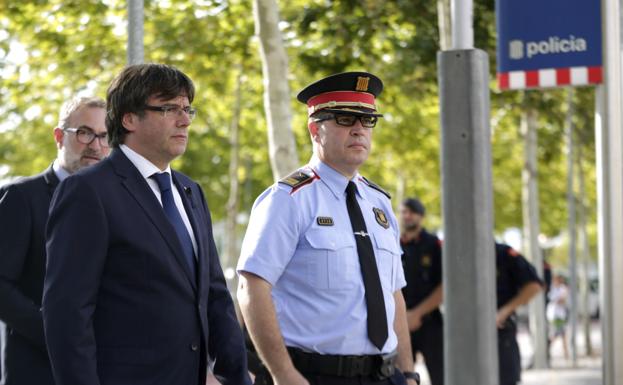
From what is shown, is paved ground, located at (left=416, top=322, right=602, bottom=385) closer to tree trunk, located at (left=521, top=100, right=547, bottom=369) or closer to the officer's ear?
tree trunk, located at (left=521, top=100, right=547, bottom=369)

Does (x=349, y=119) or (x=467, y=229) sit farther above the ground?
(x=349, y=119)

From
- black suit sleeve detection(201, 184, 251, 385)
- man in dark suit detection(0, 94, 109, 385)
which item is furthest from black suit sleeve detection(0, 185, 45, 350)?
black suit sleeve detection(201, 184, 251, 385)

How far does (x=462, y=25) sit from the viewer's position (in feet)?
17.0

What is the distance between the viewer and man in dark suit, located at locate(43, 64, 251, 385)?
12.5 feet

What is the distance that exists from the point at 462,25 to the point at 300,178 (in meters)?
0.95

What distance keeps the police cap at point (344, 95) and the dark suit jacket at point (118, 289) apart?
134cm

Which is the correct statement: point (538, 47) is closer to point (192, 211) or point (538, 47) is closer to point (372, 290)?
point (372, 290)

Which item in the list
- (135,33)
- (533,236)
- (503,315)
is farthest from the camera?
(533,236)

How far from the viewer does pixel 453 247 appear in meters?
4.88

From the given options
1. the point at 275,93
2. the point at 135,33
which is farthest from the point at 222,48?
the point at 135,33

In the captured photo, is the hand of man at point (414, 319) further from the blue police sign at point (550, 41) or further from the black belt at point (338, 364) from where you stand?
the black belt at point (338, 364)

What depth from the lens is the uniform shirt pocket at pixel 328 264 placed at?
16.2 feet

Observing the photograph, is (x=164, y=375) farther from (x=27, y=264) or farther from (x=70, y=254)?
(x=27, y=264)

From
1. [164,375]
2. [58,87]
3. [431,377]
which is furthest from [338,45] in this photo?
[164,375]
